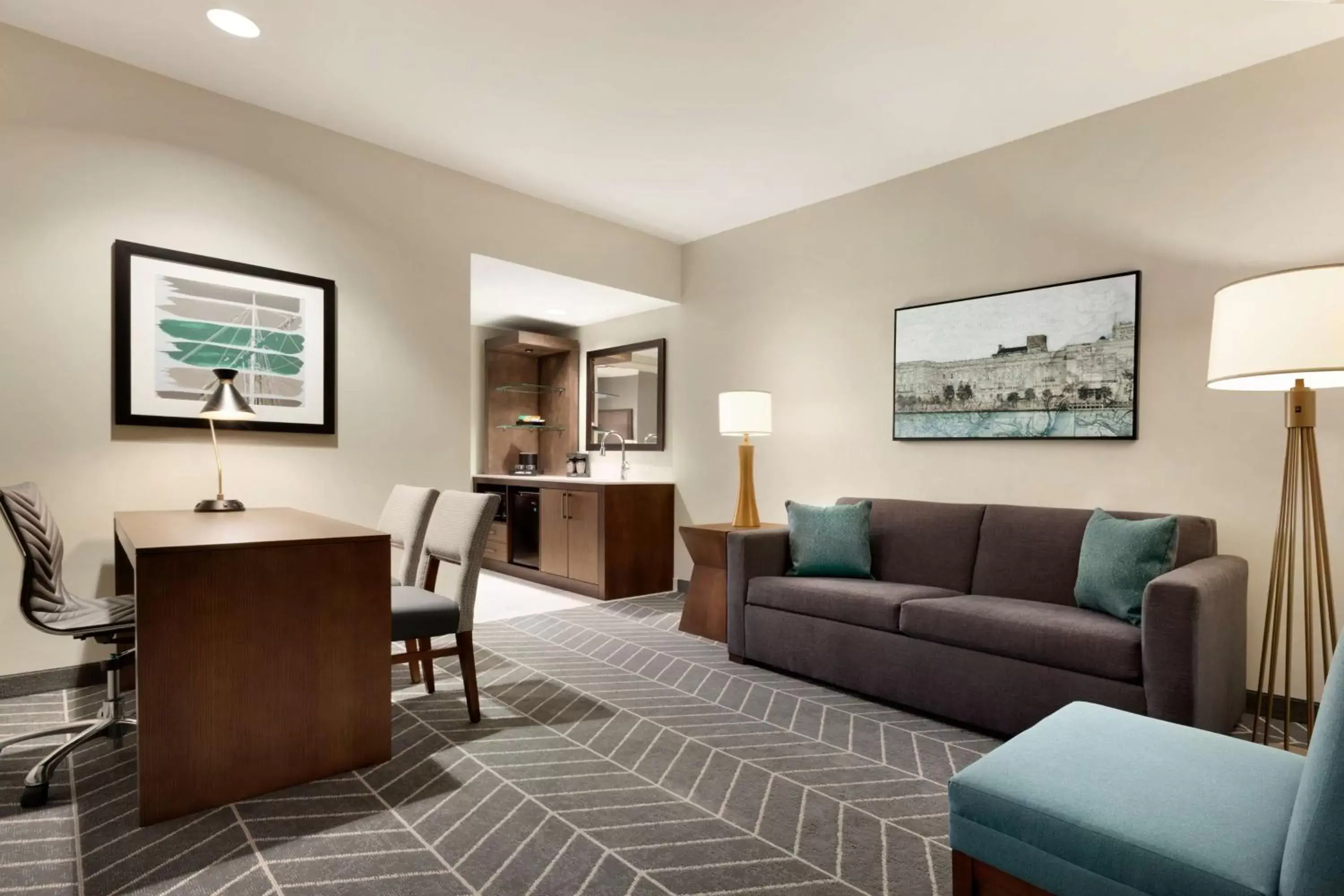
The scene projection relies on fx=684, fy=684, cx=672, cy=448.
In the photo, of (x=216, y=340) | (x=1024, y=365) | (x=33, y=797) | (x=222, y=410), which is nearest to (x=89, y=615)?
(x=33, y=797)

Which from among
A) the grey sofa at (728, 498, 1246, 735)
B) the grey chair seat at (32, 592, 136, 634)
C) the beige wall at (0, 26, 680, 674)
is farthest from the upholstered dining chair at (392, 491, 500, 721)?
the grey sofa at (728, 498, 1246, 735)

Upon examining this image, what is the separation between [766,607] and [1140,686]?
4.95 feet

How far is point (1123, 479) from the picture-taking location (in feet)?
10.2

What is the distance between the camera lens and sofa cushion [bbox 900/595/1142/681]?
7.38ft

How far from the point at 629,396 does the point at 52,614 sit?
13.0ft

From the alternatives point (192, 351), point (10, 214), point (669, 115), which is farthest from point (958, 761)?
point (10, 214)

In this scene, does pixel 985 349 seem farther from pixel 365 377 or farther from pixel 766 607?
pixel 365 377

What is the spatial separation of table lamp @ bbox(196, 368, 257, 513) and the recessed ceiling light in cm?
135

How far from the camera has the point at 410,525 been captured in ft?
9.46

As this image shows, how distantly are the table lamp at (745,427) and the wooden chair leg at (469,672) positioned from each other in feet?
5.99

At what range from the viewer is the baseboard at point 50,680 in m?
2.73

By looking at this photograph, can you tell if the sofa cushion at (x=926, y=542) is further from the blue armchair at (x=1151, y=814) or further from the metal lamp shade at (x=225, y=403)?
the metal lamp shade at (x=225, y=403)

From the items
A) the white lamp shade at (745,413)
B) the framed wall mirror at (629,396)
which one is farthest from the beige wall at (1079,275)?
the framed wall mirror at (629,396)

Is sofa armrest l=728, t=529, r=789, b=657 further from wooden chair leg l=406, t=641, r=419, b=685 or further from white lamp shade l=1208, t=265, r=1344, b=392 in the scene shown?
white lamp shade l=1208, t=265, r=1344, b=392
